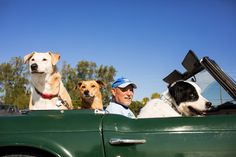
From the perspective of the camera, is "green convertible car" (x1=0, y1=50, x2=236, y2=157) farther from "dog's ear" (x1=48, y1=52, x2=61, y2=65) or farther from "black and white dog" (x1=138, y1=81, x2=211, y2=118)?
"dog's ear" (x1=48, y1=52, x2=61, y2=65)

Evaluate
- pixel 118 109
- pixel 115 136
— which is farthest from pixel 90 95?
pixel 115 136

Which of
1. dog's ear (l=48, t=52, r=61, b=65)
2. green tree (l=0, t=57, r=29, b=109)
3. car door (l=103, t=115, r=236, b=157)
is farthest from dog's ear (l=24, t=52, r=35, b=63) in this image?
green tree (l=0, t=57, r=29, b=109)

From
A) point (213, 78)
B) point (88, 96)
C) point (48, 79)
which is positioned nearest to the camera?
point (213, 78)

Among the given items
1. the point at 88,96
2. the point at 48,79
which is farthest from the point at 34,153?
the point at 88,96

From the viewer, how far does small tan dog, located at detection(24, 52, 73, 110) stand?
474 centimetres

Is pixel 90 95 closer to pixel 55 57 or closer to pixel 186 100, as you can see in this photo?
pixel 55 57

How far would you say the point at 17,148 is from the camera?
2521 mm

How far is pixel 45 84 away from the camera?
4988 mm

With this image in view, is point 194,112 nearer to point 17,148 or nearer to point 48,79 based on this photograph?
point 17,148

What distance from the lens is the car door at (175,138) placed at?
2.38 metres

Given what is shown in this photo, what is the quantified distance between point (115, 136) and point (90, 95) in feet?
9.88

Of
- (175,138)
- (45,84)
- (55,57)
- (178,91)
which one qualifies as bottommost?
(175,138)

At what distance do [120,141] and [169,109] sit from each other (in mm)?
1030

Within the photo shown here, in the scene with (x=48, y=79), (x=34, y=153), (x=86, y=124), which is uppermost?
(x=48, y=79)
